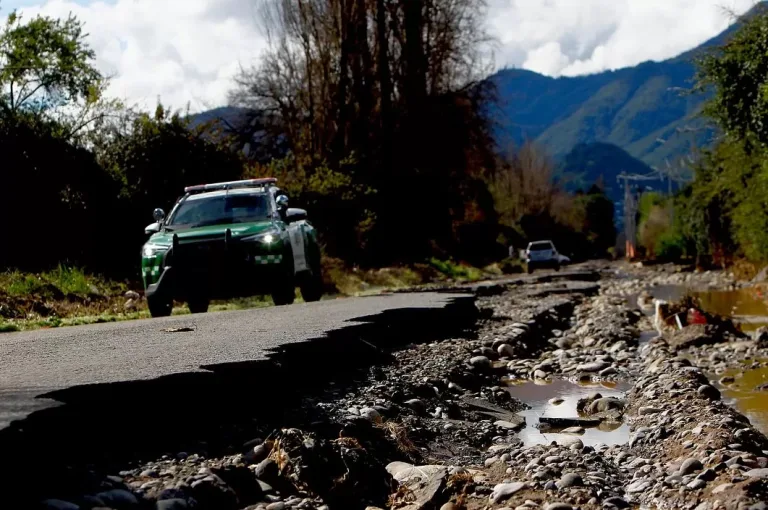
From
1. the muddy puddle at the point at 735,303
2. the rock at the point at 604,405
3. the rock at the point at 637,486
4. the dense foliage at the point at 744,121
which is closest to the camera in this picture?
the rock at the point at 637,486

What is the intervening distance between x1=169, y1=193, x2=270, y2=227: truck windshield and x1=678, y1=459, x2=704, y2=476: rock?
9033 mm

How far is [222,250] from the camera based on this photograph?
12.4 meters

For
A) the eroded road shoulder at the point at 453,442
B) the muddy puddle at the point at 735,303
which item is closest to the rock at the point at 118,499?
the eroded road shoulder at the point at 453,442

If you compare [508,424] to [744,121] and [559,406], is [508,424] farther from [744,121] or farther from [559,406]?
[744,121]

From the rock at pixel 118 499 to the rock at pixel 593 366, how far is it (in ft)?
22.7

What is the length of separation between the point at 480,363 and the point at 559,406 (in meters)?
1.43

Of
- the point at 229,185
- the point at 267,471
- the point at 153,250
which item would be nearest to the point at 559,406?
the point at 267,471

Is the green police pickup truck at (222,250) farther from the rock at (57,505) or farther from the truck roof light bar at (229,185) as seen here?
the rock at (57,505)

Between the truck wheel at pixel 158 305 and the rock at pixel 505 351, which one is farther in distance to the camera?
the truck wheel at pixel 158 305

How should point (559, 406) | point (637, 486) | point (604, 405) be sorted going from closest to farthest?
1. point (637, 486)
2. point (604, 405)
3. point (559, 406)

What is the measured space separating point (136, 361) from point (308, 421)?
1.36 metres

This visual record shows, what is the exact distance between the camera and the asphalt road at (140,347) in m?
5.21

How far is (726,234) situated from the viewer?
109ft

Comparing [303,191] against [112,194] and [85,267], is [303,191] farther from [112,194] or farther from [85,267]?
[85,267]
